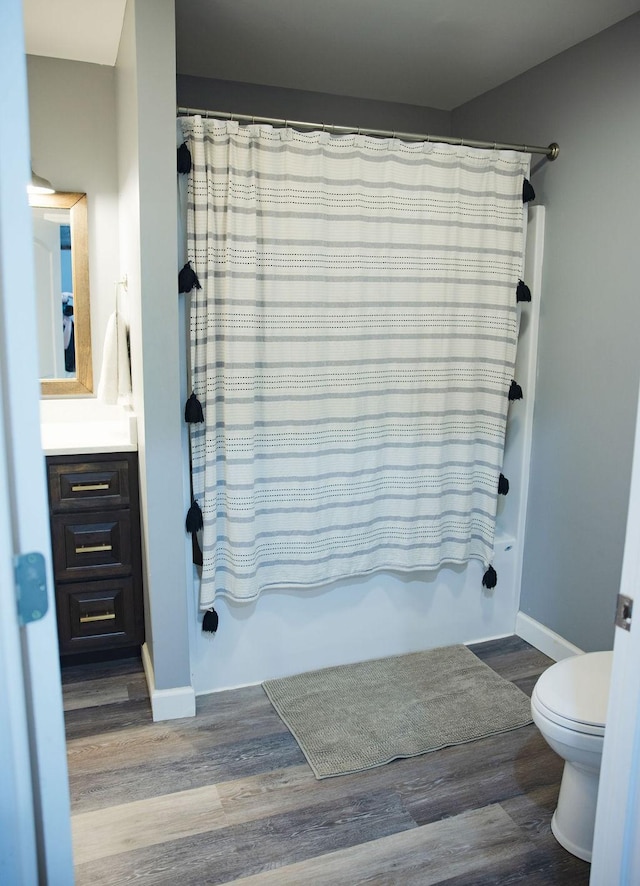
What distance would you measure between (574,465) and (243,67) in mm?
2175

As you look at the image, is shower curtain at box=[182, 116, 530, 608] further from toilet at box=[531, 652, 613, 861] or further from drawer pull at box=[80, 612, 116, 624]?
toilet at box=[531, 652, 613, 861]

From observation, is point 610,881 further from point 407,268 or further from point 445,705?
point 407,268

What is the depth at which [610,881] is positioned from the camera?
1292 mm

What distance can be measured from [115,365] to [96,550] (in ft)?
2.51

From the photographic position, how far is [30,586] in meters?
0.94

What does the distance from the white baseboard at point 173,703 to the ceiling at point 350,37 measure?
240 centimetres

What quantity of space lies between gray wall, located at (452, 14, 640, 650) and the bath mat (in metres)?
0.45

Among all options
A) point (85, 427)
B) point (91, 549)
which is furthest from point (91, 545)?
point (85, 427)

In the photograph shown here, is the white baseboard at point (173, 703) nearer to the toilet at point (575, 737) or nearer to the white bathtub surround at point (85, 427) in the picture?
the white bathtub surround at point (85, 427)

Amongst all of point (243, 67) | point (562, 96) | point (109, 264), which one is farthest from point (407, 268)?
point (109, 264)

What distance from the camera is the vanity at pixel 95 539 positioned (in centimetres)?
264

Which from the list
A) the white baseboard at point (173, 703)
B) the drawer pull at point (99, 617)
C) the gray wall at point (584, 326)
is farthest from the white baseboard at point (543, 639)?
the drawer pull at point (99, 617)

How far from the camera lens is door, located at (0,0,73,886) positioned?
861mm

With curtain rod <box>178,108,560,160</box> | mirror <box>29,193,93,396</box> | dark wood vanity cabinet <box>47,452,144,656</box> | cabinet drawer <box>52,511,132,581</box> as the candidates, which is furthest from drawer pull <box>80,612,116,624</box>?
curtain rod <box>178,108,560,160</box>
